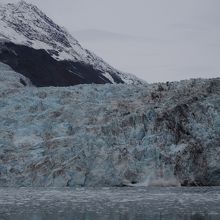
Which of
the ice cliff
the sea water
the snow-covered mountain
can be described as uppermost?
the snow-covered mountain

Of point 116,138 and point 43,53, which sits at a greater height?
point 43,53

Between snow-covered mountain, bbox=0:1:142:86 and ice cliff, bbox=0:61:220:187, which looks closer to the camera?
ice cliff, bbox=0:61:220:187

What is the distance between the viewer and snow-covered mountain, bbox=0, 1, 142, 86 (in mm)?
58084

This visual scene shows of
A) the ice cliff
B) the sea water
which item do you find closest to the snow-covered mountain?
the ice cliff

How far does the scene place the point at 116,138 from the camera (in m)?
27.1

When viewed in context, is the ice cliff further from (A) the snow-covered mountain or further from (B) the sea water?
(A) the snow-covered mountain

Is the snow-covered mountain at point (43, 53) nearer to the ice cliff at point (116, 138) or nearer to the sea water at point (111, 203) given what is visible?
the ice cliff at point (116, 138)

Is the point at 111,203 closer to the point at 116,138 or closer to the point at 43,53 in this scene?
the point at 116,138

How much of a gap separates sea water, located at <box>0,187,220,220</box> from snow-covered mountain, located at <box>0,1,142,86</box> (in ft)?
106

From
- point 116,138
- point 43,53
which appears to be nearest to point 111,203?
point 116,138

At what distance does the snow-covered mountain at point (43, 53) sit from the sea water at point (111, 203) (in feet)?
106

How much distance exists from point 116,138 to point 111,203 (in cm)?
822

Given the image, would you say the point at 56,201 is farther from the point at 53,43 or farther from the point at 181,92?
the point at 53,43

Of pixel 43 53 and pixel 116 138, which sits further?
pixel 43 53
